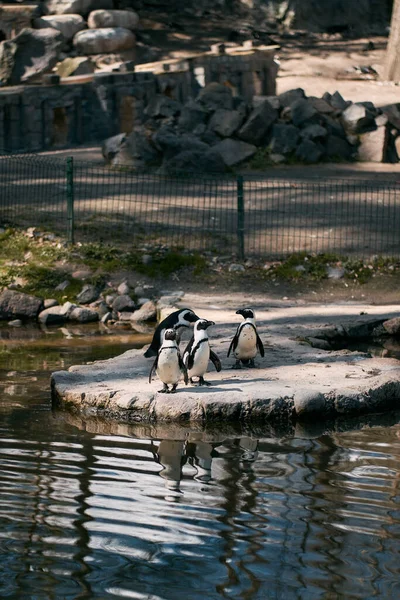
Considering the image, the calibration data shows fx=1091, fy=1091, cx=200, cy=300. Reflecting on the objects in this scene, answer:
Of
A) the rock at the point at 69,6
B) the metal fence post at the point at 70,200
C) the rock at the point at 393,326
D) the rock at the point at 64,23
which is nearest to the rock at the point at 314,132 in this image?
the metal fence post at the point at 70,200

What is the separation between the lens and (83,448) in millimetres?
9297

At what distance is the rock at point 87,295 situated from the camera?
16.1 m

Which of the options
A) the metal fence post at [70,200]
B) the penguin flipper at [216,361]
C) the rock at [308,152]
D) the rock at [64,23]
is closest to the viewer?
the penguin flipper at [216,361]

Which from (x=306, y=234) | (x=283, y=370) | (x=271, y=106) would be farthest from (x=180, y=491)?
(x=271, y=106)

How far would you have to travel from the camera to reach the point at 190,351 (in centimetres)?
1067

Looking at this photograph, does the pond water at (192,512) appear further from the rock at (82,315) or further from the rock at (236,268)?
the rock at (236,268)

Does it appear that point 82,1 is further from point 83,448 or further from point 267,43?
point 83,448

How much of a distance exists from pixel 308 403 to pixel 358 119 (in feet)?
48.4

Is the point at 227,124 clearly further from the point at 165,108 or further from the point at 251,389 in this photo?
the point at 251,389

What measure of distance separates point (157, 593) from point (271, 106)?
60.8 feet

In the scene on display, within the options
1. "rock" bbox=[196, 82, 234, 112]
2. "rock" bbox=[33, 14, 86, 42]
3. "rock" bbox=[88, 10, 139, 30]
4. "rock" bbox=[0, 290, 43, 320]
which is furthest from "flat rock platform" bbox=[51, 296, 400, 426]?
"rock" bbox=[88, 10, 139, 30]

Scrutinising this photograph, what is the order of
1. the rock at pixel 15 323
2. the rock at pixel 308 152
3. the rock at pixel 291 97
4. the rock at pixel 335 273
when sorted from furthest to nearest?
the rock at pixel 291 97 < the rock at pixel 308 152 < the rock at pixel 335 273 < the rock at pixel 15 323

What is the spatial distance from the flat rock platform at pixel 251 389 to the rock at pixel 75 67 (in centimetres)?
2076

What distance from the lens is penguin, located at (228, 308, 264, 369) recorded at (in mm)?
11227
